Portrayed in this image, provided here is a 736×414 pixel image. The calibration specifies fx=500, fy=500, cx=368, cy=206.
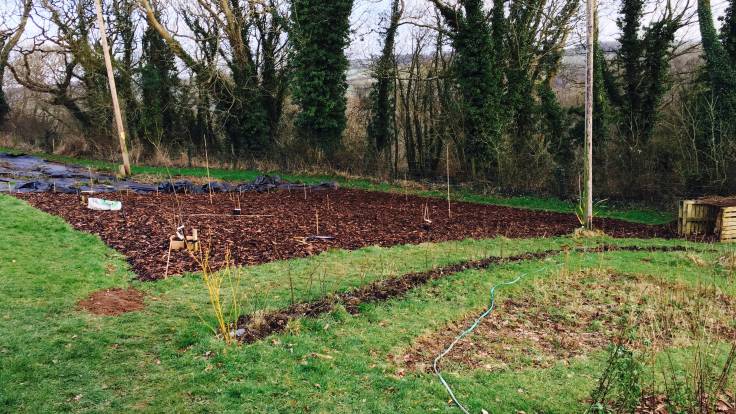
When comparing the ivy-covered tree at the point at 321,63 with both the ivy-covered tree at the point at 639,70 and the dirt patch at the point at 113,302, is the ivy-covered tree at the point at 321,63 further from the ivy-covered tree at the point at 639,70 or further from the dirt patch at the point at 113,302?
the dirt patch at the point at 113,302

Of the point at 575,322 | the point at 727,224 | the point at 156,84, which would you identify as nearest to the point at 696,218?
the point at 727,224

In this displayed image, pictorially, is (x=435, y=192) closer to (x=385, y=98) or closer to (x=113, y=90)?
(x=385, y=98)

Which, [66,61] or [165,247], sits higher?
[66,61]

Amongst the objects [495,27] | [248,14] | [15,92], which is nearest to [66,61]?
[15,92]

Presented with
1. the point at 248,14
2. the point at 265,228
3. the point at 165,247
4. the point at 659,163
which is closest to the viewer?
the point at 165,247

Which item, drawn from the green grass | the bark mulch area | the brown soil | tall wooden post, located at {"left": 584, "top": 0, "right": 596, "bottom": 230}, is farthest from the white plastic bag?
the brown soil

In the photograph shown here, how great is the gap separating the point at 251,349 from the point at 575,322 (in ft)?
11.6

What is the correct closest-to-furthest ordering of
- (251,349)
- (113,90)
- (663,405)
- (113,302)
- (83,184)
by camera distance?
(663,405), (251,349), (113,302), (83,184), (113,90)

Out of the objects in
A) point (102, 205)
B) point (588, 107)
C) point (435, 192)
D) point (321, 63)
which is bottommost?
point (435, 192)

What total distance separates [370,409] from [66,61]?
28012 millimetres

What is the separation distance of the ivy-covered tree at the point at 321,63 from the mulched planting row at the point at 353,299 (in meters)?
13.8

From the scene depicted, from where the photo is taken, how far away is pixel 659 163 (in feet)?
49.8

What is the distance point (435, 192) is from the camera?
17.0m

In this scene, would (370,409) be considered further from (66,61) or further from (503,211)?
(66,61)
